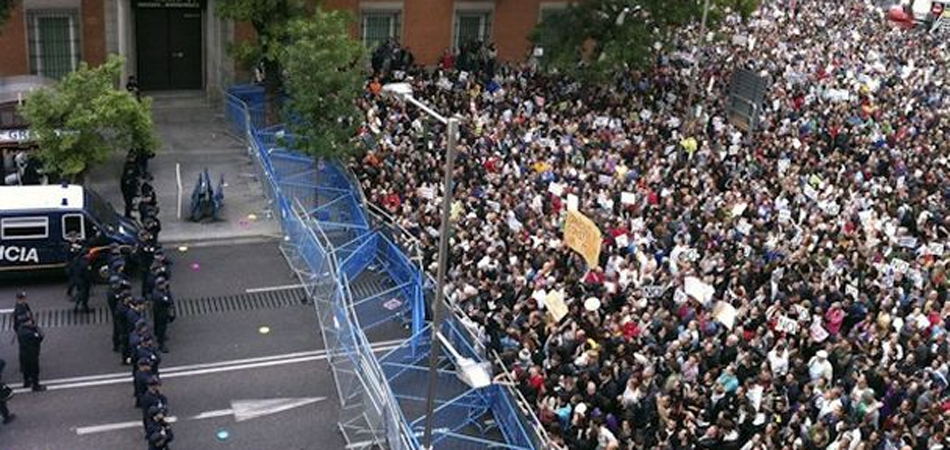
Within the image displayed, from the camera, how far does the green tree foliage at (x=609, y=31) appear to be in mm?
29484

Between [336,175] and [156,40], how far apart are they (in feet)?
30.4

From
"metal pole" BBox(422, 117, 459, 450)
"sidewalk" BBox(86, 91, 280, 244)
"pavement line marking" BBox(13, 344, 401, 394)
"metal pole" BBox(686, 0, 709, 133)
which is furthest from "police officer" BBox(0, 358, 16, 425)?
"metal pole" BBox(686, 0, 709, 133)

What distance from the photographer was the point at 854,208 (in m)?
23.6

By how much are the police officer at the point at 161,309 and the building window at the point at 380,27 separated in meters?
16.2

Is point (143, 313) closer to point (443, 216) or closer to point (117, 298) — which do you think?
point (117, 298)

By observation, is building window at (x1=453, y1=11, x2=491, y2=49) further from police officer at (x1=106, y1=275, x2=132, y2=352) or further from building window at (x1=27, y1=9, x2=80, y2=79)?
police officer at (x1=106, y1=275, x2=132, y2=352)

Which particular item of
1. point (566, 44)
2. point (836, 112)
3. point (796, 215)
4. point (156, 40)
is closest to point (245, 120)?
point (156, 40)

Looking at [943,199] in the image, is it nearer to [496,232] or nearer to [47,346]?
[496,232]

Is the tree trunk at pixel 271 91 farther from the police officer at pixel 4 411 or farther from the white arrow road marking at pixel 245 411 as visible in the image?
the police officer at pixel 4 411

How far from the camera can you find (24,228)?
19.2 m

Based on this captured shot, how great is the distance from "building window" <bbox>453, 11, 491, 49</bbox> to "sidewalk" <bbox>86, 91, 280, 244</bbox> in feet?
29.4

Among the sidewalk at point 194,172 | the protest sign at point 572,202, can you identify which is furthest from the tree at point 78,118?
the protest sign at point 572,202

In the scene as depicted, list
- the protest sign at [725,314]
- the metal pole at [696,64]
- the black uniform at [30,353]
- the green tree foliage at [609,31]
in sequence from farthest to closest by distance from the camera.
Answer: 1. the green tree foliage at [609,31]
2. the metal pole at [696,64]
3. the protest sign at [725,314]
4. the black uniform at [30,353]

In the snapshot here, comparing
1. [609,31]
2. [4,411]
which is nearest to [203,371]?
[4,411]
